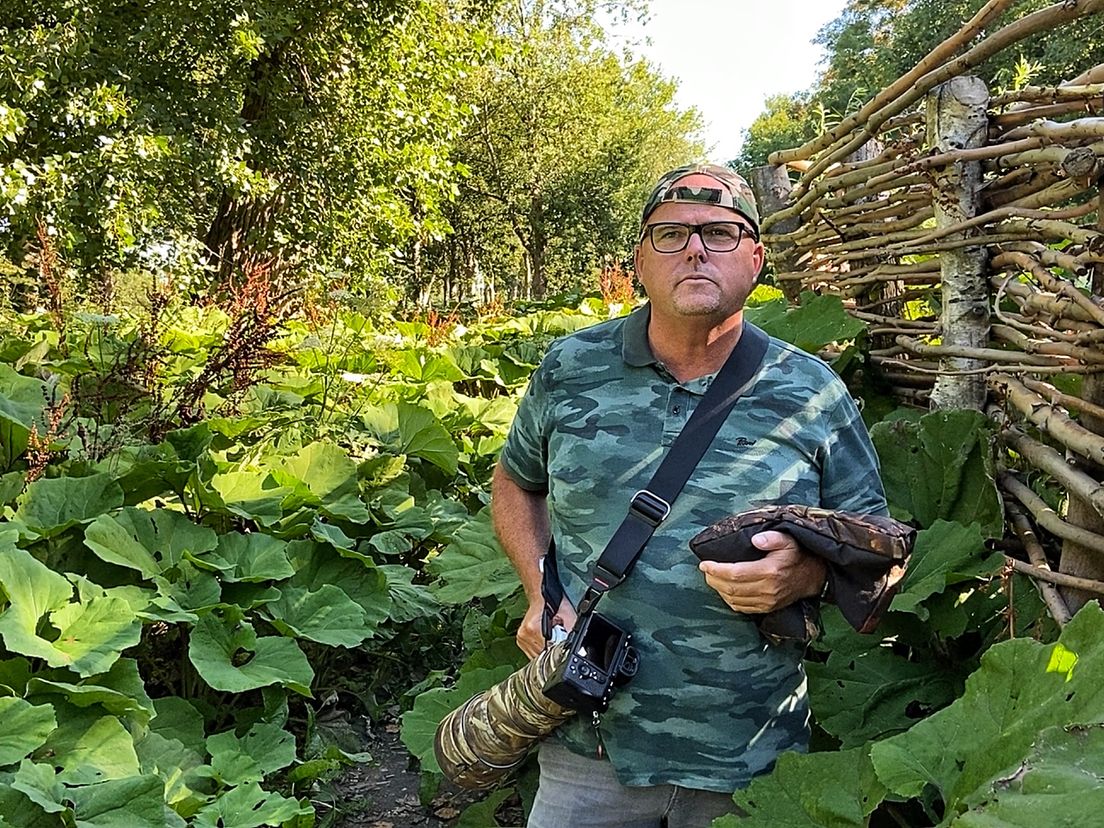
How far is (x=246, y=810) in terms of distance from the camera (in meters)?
2.72

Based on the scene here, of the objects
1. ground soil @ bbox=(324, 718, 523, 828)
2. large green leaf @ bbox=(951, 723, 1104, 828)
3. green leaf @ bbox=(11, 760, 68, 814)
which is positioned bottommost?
ground soil @ bbox=(324, 718, 523, 828)

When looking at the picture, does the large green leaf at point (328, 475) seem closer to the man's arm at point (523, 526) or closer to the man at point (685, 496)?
the man's arm at point (523, 526)

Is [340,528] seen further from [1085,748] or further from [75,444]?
[1085,748]

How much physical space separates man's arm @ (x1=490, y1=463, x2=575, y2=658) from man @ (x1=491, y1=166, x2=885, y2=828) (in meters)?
0.13

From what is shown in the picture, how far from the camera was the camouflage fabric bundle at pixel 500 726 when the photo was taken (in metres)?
1.91

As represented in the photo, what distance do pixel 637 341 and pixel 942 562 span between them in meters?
0.93

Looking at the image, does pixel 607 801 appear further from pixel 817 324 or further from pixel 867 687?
pixel 817 324

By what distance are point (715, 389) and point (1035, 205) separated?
1.12 metres

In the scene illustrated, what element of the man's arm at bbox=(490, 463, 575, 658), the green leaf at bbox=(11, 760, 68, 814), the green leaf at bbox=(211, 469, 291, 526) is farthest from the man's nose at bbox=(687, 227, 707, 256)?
the green leaf at bbox=(211, 469, 291, 526)

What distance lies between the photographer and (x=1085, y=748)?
1181mm

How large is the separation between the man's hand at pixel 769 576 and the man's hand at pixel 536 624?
37 cm

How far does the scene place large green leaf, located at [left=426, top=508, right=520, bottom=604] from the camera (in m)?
3.08

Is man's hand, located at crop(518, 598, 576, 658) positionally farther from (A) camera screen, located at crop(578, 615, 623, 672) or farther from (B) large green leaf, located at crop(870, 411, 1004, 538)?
(B) large green leaf, located at crop(870, 411, 1004, 538)

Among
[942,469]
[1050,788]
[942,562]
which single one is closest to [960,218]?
[942,469]
